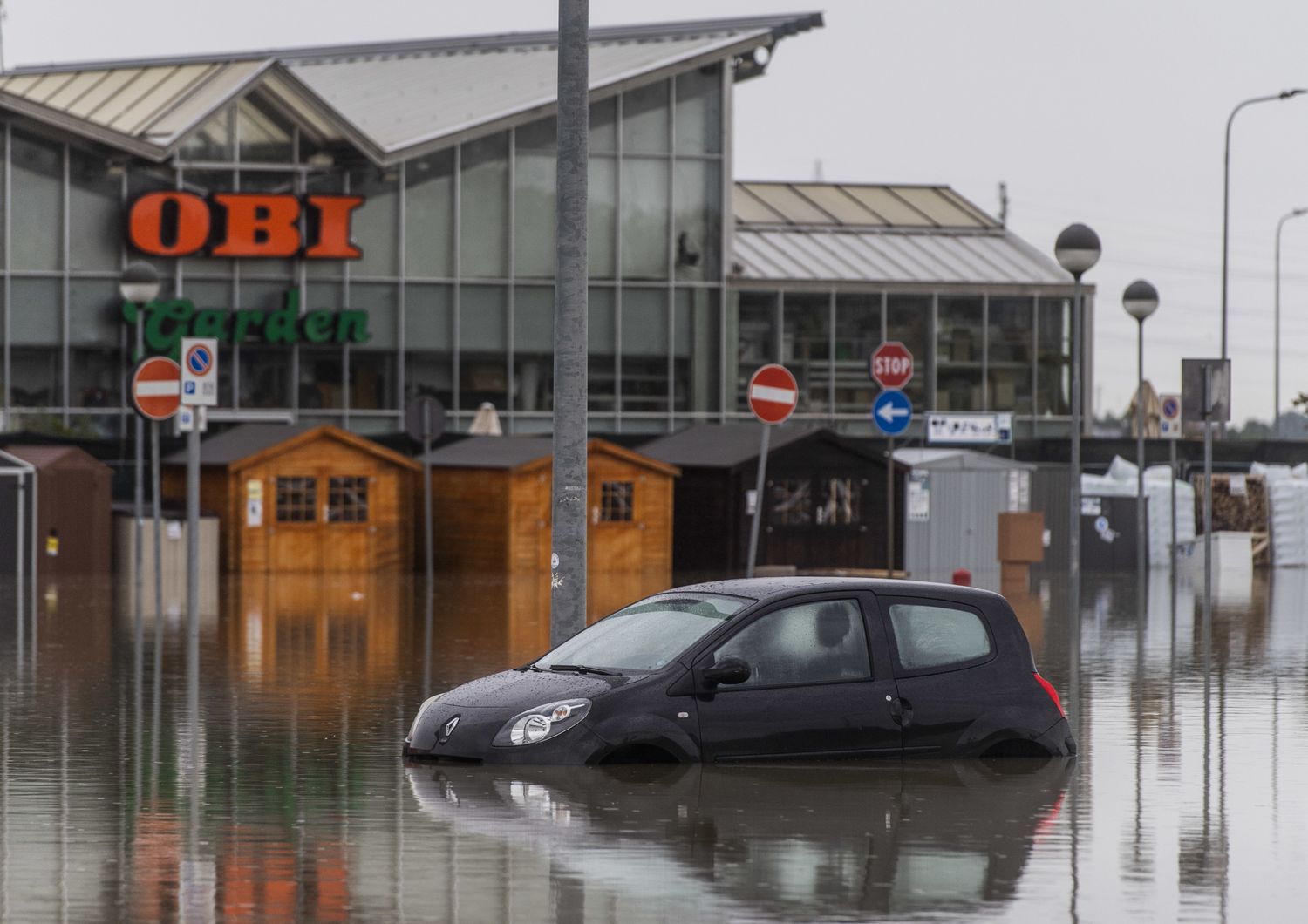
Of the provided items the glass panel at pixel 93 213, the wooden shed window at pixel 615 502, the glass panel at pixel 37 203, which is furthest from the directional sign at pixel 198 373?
the glass panel at pixel 37 203

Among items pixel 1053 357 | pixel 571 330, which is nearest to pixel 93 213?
pixel 1053 357

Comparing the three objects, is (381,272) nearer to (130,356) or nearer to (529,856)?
(130,356)

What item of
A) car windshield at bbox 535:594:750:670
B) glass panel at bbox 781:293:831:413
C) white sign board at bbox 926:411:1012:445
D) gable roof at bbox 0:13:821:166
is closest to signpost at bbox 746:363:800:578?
car windshield at bbox 535:594:750:670

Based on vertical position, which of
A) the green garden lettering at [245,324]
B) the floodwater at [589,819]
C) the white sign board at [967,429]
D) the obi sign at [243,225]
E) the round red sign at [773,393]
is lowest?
the floodwater at [589,819]

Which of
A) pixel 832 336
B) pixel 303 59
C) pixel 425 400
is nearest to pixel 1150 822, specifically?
pixel 425 400

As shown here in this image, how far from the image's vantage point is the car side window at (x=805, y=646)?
11586 millimetres

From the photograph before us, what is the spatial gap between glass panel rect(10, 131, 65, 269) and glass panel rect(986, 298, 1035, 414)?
2150 cm

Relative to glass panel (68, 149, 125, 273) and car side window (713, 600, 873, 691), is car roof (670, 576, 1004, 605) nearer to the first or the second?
car side window (713, 600, 873, 691)

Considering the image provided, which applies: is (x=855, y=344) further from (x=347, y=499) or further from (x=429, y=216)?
(x=347, y=499)

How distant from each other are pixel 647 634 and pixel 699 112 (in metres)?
37.6

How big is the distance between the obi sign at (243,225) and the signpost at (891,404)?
1217 centimetres

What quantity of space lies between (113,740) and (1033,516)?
24.8m

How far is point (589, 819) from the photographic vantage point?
395 inches

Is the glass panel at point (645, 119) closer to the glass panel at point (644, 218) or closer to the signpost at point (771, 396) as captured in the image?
the glass panel at point (644, 218)
